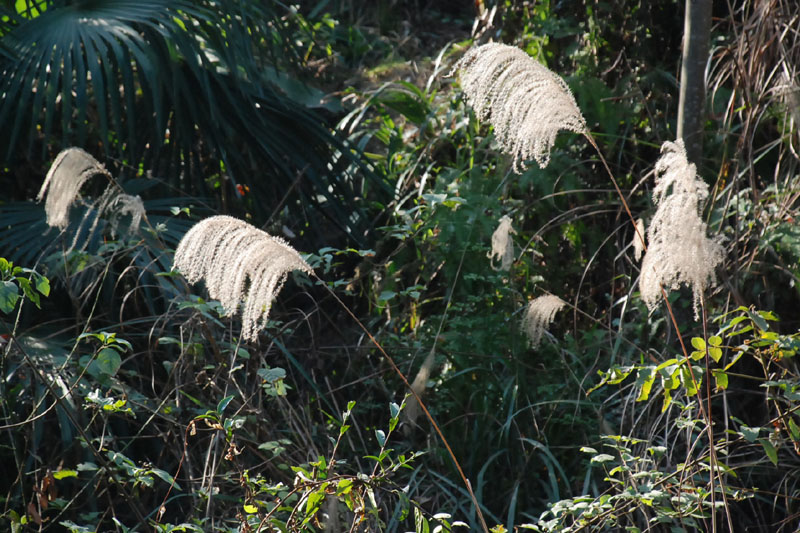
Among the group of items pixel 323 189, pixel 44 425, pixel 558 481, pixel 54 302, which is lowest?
pixel 558 481

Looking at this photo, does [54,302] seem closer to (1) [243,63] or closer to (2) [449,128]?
(1) [243,63]

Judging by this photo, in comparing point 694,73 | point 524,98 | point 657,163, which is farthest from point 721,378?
point 694,73

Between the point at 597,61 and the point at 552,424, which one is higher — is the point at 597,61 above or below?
above

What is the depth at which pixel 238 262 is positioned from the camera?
1.92 meters

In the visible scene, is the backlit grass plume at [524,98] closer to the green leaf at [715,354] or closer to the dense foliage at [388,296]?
the dense foliage at [388,296]

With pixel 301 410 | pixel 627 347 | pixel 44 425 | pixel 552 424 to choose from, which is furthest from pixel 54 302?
pixel 627 347

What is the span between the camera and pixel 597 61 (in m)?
4.57

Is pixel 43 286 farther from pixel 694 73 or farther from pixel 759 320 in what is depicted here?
pixel 694 73

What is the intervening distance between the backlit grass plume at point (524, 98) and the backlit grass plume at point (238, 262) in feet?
2.19

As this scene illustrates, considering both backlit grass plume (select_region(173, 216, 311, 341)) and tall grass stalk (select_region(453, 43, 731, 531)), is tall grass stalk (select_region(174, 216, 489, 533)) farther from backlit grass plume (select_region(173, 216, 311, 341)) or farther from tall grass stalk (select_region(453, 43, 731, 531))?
tall grass stalk (select_region(453, 43, 731, 531))

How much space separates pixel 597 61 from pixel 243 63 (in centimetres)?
187

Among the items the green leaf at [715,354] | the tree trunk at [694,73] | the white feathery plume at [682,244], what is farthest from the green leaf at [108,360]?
the tree trunk at [694,73]

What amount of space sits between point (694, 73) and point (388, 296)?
1.37 meters

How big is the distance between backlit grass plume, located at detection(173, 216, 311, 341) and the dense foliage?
0.45 metres
